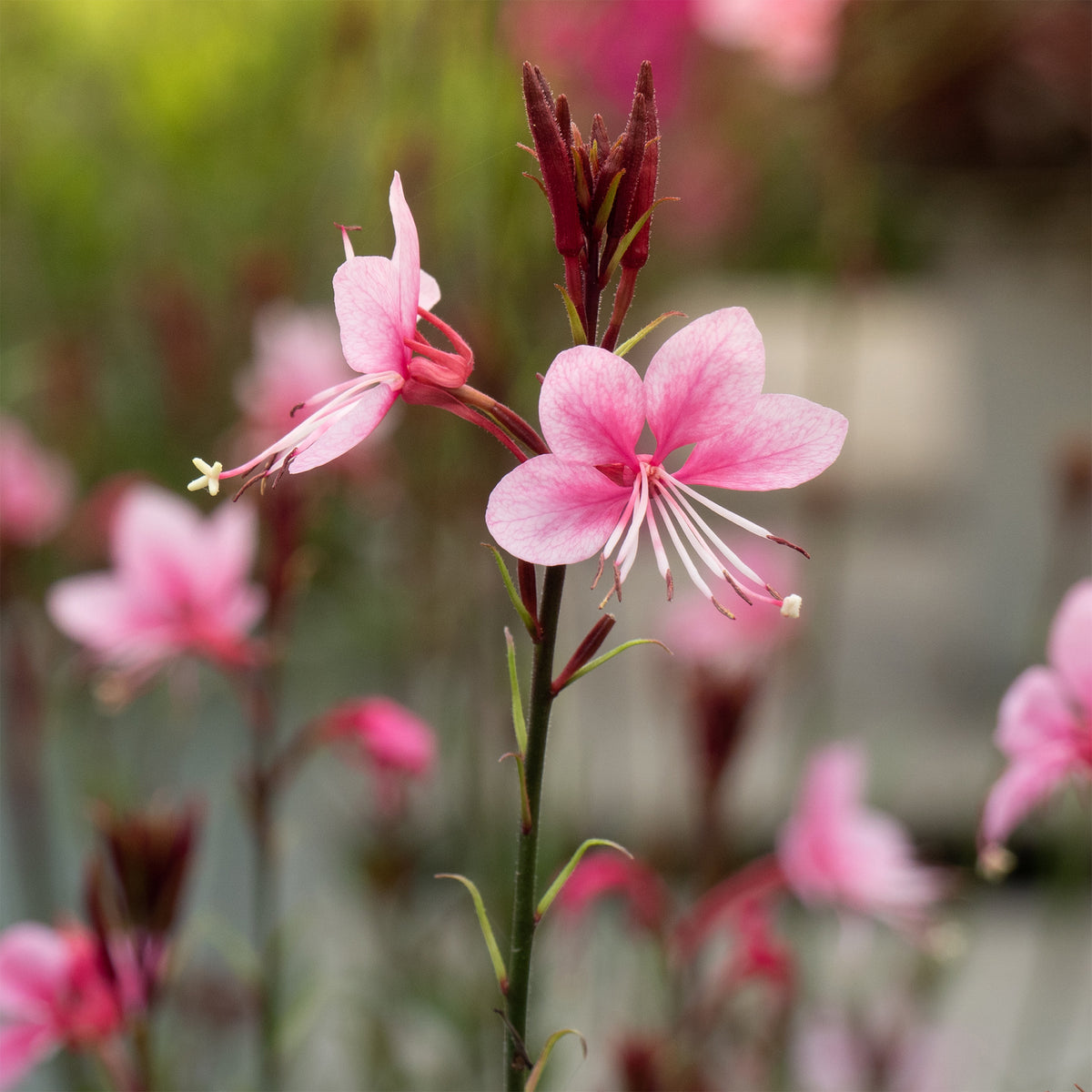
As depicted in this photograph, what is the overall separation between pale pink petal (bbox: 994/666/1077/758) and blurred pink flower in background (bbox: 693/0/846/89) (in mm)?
809

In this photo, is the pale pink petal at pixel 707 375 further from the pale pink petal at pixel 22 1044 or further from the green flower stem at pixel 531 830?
the pale pink petal at pixel 22 1044

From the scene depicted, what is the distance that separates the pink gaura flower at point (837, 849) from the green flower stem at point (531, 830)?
1.03ft

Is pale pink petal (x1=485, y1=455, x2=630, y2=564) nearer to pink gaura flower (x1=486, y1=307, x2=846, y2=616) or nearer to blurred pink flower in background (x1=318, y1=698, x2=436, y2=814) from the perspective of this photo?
pink gaura flower (x1=486, y1=307, x2=846, y2=616)

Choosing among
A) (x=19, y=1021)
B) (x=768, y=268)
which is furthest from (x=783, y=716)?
(x=768, y=268)

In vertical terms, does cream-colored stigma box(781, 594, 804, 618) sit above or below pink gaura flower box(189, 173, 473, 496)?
below

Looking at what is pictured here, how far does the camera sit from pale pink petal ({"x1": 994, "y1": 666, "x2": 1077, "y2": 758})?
39cm

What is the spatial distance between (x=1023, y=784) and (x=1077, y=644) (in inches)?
2.0

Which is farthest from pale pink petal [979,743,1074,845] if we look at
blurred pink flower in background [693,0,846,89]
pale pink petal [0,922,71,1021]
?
blurred pink flower in background [693,0,846,89]

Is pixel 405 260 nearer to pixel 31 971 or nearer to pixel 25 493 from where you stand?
pixel 31 971

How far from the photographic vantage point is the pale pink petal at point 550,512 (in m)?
0.29

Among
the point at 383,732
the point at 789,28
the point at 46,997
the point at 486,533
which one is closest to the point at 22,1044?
the point at 46,997

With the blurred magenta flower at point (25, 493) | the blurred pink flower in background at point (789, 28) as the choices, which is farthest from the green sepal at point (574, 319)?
the blurred pink flower in background at point (789, 28)

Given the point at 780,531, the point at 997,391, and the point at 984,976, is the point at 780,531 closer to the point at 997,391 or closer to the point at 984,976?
the point at 997,391

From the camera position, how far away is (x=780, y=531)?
2.06 meters
